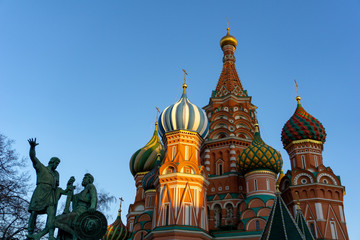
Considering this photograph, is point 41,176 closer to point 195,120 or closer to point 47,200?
point 47,200

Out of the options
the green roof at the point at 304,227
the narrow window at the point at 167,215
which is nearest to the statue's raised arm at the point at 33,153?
the green roof at the point at 304,227

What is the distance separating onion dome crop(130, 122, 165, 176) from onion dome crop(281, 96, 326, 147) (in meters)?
10.1

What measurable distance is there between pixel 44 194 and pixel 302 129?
811 inches

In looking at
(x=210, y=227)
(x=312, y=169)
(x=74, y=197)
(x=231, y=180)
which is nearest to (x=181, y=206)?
(x=210, y=227)

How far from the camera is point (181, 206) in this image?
19859 mm

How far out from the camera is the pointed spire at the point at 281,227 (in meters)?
13.1

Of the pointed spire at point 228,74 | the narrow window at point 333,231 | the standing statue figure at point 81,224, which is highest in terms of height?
the pointed spire at point 228,74

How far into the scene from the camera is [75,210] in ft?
26.4

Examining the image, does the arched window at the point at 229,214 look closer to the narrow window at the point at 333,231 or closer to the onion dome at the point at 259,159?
the onion dome at the point at 259,159

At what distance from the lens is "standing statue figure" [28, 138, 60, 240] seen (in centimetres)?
764

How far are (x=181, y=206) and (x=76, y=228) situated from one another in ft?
42.0

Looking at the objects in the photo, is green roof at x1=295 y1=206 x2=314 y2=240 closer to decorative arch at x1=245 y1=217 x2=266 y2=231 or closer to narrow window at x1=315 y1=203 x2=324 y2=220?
decorative arch at x1=245 y1=217 x2=266 y2=231

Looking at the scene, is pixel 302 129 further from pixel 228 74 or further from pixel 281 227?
pixel 281 227

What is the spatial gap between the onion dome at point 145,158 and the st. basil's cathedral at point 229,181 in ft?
9.28
